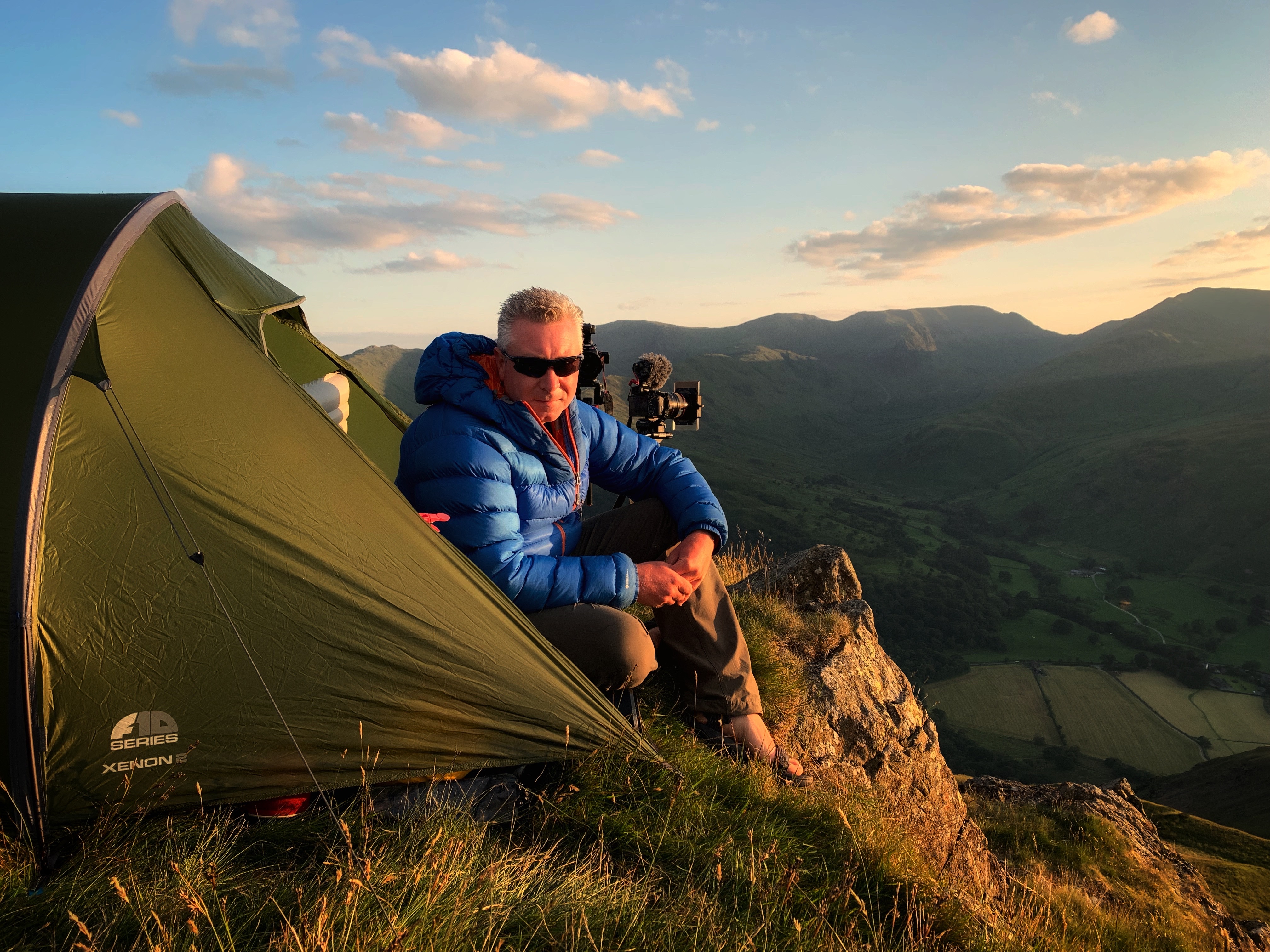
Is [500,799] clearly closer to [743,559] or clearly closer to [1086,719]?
[743,559]

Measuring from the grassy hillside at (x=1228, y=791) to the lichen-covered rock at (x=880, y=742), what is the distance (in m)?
29.2

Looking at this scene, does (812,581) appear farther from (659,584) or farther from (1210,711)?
(1210,711)

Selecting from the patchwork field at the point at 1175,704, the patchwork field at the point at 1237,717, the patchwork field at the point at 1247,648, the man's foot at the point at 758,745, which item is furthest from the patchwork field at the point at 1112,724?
the man's foot at the point at 758,745

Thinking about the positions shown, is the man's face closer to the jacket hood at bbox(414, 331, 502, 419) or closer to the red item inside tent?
the jacket hood at bbox(414, 331, 502, 419)

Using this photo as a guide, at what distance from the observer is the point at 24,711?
2.63m

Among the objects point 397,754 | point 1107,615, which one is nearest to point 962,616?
point 1107,615

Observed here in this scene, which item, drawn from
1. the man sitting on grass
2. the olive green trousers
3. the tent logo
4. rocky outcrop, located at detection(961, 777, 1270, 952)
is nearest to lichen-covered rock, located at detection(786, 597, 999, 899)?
the olive green trousers

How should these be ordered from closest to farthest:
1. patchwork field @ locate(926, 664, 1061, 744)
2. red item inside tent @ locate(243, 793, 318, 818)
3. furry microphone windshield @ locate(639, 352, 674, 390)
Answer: red item inside tent @ locate(243, 793, 318, 818) → furry microphone windshield @ locate(639, 352, 674, 390) → patchwork field @ locate(926, 664, 1061, 744)

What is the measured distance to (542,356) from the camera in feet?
11.5

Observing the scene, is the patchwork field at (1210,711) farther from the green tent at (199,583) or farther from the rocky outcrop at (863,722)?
the green tent at (199,583)

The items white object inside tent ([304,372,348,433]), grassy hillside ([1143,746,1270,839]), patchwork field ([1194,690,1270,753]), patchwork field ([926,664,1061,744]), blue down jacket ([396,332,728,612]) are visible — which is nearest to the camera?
blue down jacket ([396,332,728,612])

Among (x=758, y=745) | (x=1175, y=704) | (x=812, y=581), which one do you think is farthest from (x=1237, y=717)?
(x=758, y=745)

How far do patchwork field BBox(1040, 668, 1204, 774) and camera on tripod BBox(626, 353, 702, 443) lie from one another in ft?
256

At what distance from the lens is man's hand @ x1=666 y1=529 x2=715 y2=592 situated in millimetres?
3641
